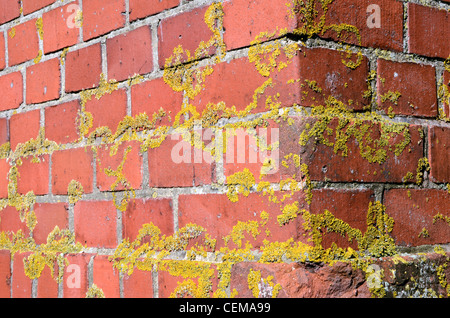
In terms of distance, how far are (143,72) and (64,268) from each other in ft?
1.56

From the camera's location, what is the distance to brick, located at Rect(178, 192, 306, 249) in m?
0.86

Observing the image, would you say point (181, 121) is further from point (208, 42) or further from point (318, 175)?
point (318, 175)

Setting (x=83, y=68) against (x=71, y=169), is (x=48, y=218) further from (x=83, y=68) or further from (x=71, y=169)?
(x=83, y=68)

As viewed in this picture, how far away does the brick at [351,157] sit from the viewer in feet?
2.83

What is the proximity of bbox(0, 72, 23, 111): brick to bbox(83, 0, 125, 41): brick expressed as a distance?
281 millimetres

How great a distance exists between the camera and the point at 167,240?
1.03m

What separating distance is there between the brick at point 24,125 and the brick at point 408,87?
2.68 feet

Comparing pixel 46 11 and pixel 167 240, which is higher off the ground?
pixel 46 11

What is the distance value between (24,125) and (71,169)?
24 centimetres

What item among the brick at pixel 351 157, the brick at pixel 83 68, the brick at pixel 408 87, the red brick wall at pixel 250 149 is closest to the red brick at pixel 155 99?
the red brick wall at pixel 250 149

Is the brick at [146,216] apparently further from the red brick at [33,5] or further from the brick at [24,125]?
the red brick at [33,5]

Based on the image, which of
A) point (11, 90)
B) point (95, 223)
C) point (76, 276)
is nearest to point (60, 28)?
point (11, 90)

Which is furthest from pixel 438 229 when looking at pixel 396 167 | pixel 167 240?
pixel 167 240

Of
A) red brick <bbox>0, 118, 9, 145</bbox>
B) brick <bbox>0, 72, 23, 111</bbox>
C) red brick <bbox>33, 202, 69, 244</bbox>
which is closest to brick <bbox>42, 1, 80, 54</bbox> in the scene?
brick <bbox>0, 72, 23, 111</bbox>
